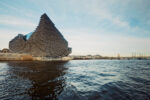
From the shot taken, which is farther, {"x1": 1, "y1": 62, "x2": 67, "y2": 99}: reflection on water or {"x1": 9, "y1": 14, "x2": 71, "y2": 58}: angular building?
{"x1": 9, "y1": 14, "x2": 71, "y2": 58}: angular building

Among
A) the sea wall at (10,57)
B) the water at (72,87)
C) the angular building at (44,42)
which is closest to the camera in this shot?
the water at (72,87)

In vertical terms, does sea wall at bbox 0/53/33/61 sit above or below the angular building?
below

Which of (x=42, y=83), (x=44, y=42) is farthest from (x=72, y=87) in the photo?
(x=44, y=42)

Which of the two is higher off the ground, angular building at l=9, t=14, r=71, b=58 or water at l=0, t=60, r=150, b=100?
angular building at l=9, t=14, r=71, b=58

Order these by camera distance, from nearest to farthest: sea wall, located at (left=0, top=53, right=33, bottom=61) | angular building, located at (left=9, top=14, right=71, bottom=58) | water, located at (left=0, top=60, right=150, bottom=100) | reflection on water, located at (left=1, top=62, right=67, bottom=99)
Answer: water, located at (left=0, top=60, right=150, bottom=100) < reflection on water, located at (left=1, top=62, right=67, bottom=99) < sea wall, located at (left=0, top=53, right=33, bottom=61) < angular building, located at (left=9, top=14, right=71, bottom=58)

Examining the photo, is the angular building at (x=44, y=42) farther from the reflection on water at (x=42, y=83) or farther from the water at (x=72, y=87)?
the water at (x=72, y=87)

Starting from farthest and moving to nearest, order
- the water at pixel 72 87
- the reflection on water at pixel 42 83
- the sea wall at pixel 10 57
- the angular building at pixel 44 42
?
the angular building at pixel 44 42 → the sea wall at pixel 10 57 → the reflection on water at pixel 42 83 → the water at pixel 72 87

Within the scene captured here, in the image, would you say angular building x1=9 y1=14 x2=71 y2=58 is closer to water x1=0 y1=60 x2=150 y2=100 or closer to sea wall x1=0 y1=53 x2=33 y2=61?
sea wall x1=0 y1=53 x2=33 y2=61

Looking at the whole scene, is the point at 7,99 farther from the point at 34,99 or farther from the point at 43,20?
the point at 43,20

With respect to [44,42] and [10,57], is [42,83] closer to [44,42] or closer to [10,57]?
[10,57]

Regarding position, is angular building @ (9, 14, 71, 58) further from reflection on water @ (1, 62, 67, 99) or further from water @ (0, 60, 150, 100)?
water @ (0, 60, 150, 100)

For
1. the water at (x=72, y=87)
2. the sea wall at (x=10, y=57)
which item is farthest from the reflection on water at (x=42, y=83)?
the sea wall at (x=10, y=57)

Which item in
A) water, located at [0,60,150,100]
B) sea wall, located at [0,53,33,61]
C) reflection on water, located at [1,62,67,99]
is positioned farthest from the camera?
sea wall, located at [0,53,33,61]

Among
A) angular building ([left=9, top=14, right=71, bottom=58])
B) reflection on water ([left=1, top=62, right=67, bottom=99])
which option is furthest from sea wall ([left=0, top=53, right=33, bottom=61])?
reflection on water ([left=1, top=62, right=67, bottom=99])
